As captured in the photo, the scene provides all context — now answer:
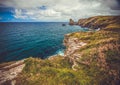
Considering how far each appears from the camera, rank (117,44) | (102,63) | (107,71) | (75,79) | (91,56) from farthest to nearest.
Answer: (117,44) < (91,56) < (102,63) < (107,71) < (75,79)

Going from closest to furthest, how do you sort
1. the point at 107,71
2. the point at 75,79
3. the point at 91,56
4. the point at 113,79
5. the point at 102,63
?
the point at 75,79 < the point at 113,79 < the point at 107,71 < the point at 102,63 < the point at 91,56

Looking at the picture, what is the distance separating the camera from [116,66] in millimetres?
11664

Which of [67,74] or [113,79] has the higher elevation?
[67,74]

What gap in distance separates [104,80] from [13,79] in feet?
31.6

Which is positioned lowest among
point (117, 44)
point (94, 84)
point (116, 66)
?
point (94, 84)

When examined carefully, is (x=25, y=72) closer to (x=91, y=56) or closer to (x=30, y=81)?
(x=30, y=81)

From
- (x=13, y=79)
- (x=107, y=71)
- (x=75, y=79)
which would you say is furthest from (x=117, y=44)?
(x=13, y=79)

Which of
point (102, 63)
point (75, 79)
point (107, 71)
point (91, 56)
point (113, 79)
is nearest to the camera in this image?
point (75, 79)

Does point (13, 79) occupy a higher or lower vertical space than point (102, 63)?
lower

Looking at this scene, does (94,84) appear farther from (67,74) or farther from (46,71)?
(46,71)

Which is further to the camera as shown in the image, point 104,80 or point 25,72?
point 25,72

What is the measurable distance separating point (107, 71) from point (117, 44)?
630 cm

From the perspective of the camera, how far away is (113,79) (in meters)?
10.4

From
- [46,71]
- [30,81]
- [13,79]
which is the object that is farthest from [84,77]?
[13,79]
